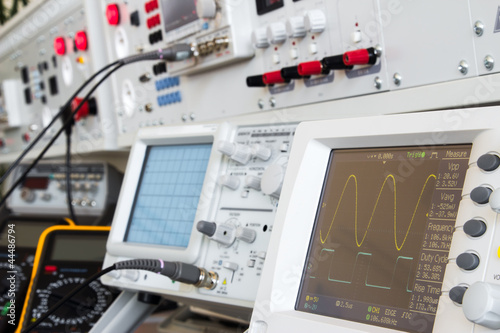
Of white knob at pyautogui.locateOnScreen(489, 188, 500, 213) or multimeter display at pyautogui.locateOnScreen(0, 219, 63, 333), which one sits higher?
white knob at pyautogui.locateOnScreen(489, 188, 500, 213)

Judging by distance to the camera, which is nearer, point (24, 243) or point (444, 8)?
point (444, 8)

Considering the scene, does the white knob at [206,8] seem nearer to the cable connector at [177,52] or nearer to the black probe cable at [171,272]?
the cable connector at [177,52]

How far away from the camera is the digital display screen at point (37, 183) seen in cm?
285

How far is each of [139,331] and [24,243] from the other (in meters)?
0.60

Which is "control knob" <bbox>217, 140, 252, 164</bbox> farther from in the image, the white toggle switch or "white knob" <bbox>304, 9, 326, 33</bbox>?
"white knob" <bbox>304, 9, 326, 33</bbox>

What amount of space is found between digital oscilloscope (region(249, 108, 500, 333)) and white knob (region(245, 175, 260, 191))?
0.21 meters

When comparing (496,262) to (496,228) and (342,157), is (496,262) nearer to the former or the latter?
(496,228)

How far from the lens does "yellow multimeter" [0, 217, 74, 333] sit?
161 centimetres

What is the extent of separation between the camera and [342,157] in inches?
39.0

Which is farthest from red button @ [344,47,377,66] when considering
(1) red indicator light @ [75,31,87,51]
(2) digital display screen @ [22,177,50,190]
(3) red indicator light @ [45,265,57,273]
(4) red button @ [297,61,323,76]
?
(2) digital display screen @ [22,177,50,190]

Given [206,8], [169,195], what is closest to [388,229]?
[169,195]

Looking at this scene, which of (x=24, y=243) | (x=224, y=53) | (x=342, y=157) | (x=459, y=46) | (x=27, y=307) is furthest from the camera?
(x=24, y=243)

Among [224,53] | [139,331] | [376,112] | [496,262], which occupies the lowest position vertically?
[139,331]

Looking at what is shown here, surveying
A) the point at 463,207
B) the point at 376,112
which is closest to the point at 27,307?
the point at 376,112
